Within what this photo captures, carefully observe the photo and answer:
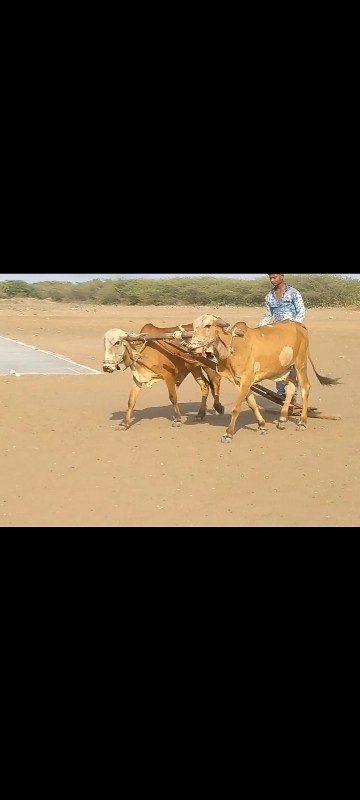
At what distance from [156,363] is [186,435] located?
0.94 meters

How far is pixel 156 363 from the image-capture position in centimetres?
1232

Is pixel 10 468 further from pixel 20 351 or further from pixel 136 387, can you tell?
pixel 20 351

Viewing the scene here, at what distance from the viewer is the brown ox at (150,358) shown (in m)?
11.9

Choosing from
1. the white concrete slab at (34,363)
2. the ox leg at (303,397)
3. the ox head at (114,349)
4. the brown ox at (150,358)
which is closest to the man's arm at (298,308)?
the ox leg at (303,397)

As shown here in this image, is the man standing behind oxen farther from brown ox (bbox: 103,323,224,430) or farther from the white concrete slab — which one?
the white concrete slab

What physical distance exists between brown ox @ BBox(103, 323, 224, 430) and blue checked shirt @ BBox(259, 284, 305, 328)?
3.92ft

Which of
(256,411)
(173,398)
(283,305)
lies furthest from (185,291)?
(256,411)

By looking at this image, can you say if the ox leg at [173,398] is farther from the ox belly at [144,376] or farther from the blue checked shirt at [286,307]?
the blue checked shirt at [286,307]

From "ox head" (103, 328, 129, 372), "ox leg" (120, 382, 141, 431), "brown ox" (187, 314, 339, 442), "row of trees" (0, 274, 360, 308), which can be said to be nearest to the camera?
"brown ox" (187, 314, 339, 442)

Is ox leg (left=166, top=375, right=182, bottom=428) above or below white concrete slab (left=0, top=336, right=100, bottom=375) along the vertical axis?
above

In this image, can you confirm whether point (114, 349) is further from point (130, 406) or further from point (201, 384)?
point (201, 384)

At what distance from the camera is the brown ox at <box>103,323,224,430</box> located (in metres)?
11.9

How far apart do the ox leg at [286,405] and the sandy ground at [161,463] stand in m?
0.16

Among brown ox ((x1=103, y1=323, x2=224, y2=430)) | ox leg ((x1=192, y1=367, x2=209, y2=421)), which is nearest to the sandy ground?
ox leg ((x1=192, y1=367, x2=209, y2=421))
